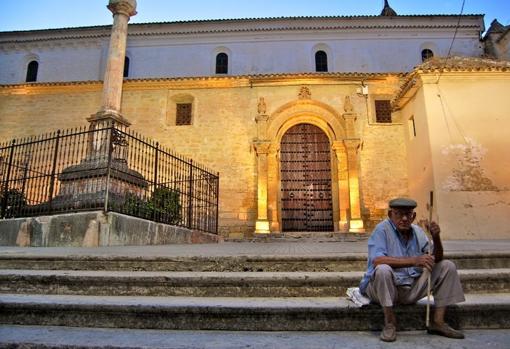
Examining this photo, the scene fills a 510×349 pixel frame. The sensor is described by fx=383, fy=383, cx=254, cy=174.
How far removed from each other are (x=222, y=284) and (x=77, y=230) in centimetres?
504

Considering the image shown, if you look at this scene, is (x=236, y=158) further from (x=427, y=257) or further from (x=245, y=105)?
(x=427, y=257)

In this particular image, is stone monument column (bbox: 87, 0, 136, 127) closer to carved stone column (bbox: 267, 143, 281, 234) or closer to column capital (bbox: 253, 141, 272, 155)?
column capital (bbox: 253, 141, 272, 155)

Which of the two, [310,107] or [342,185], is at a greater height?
[310,107]

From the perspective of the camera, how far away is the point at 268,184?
49.5 ft

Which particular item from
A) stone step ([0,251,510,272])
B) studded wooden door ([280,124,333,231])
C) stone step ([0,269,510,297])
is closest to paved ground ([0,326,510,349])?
stone step ([0,269,510,297])

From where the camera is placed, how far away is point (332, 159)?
15648 millimetres

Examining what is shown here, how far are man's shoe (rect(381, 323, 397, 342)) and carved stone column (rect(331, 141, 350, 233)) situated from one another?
11552 millimetres

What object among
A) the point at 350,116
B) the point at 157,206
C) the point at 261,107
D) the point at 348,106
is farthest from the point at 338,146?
the point at 157,206

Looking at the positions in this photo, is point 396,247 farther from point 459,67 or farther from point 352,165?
point 459,67

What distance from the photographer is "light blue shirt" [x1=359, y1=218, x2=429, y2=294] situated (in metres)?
3.11

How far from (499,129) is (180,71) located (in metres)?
13.9

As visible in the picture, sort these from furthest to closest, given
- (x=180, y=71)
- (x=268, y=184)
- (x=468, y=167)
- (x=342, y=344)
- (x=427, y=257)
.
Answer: (x=180, y=71) → (x=268, y=184) → (x=468, y=167) → (x=427, y=257) → (x=342, y=344)

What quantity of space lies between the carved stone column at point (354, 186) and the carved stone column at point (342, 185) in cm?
17

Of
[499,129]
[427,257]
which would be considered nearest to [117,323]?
[427,257]
